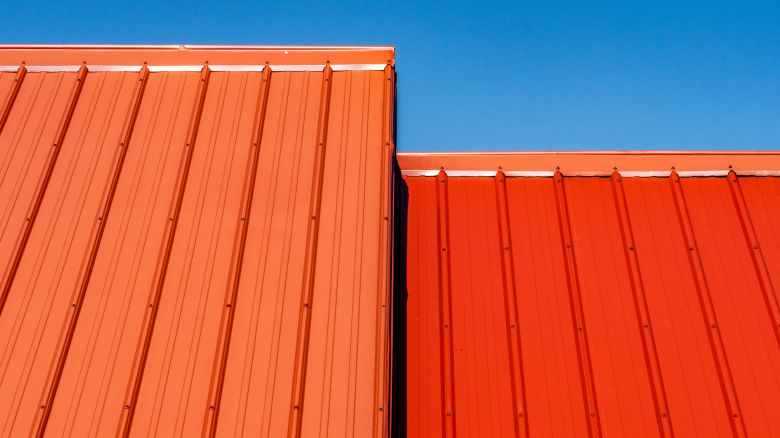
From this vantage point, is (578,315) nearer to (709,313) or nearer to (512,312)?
(512,312)

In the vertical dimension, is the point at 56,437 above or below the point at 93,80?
below

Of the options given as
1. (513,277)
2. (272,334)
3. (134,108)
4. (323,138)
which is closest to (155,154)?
(134,108)

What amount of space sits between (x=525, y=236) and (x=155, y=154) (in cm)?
314

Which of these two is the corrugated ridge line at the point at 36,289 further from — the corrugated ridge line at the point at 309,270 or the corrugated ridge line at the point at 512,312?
the corrugated ridge line at the point at 512,312

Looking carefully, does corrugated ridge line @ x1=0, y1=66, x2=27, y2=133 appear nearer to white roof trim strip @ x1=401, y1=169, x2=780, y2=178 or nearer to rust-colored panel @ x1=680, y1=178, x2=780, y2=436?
white roof trim strip @ x1=401, y1=169, x2=780, y2=178

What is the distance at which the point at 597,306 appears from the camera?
14.0 ft

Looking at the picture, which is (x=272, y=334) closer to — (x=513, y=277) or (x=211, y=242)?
(x=211, y=242)

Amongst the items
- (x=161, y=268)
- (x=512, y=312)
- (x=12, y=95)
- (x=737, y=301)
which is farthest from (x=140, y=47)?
(x=737, y=301)

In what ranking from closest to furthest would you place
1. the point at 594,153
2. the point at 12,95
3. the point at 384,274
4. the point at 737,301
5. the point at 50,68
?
the point at 384,274 → the point at 737,301 → the point at 12,95 → the point at 50,68 → the point at 594,153

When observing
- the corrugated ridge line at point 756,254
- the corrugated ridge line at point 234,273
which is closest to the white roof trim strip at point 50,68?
the corrugated ridge line at point 234,273

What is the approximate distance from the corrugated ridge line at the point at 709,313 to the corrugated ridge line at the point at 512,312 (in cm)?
146

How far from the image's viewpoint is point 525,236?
4.68m

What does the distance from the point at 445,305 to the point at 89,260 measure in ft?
8.47

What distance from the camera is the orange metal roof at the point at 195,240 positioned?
119 inches
